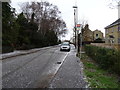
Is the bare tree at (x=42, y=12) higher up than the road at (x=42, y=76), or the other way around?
the bare tree at (x=42, y=12)

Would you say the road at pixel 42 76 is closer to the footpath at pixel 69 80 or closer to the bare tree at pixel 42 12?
the footpath at pixel 69 80

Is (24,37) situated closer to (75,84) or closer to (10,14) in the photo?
(10,14)

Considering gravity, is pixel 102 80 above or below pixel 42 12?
below

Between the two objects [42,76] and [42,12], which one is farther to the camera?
[42,12]

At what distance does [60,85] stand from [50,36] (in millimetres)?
52585

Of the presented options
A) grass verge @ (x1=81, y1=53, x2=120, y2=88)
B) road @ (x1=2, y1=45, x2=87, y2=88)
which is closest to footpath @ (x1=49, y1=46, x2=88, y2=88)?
road @ (x1=2, y1=45, x2=87, y2=88)

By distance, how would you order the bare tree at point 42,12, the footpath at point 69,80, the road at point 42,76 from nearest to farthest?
the footpath at point 69,80, the road at point 42,76, the bare tree at point 42,12

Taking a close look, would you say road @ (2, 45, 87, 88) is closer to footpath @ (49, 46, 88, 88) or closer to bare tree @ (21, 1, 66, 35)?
footpath @ (49, 46, 88, 88)

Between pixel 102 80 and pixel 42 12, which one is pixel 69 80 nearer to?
pixel 102 80

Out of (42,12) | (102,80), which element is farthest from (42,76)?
(42,12)

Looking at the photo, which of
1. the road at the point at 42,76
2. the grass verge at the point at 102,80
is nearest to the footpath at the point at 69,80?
the road at the point at 42,76

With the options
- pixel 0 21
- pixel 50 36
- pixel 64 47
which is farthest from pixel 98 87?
pixel 50 36

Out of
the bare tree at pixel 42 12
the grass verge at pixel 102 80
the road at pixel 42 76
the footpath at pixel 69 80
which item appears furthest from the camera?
the bare tree at pixel 42 12

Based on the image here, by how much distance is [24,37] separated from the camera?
36.6 metres
